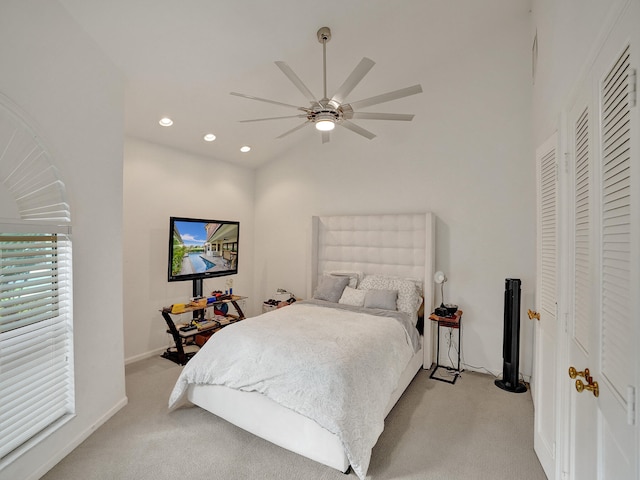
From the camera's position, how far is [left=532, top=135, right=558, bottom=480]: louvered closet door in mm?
1855

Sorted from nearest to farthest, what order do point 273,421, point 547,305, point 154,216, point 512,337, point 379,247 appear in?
1. point 547,305
2. point 273,421
3. point 512,337
4. point 154,216
5. point 379,247

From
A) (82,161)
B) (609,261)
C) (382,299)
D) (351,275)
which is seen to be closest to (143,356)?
(82,161)

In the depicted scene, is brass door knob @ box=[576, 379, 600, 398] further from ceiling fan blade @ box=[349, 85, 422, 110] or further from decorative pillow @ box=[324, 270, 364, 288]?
decorative pillow @ box=[324, 270, 364, 288]

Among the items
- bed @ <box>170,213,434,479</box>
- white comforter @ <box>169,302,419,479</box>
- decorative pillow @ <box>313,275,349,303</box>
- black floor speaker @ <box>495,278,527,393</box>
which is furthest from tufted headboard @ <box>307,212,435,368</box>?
white comforter @ <box>169,302,419,479</box>

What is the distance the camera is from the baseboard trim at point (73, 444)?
6.32 ft

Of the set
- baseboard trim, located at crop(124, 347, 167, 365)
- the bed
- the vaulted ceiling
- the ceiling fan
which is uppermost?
the vaulted ceiling

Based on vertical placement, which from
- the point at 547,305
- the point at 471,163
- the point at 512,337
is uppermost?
the point at 471,163

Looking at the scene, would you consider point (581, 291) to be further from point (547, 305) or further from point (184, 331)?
point (184, 331)

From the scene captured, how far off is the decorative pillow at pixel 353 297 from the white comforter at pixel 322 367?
639 mm

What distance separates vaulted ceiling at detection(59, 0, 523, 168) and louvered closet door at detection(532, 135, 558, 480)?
5.80 ft

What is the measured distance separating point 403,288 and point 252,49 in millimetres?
2838

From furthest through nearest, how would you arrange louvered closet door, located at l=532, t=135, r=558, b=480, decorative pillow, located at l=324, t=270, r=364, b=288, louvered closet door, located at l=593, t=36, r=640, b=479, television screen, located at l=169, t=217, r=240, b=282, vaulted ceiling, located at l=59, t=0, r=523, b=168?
decorative pillow, located at l=324, t=270, r=364, b=288 < television screen, located at l=169, t=217, r=240, b=282 < vaulted ceiling, located at l=59, t=0, r=523, b=168 < louvered closet door, located at l=532, t=135, r=558, b=480 < louvered closet door, located at l=593, t=36, r=640, b=479

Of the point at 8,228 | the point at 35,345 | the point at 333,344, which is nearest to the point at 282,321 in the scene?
the point at 333,344

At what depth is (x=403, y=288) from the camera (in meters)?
3.61
